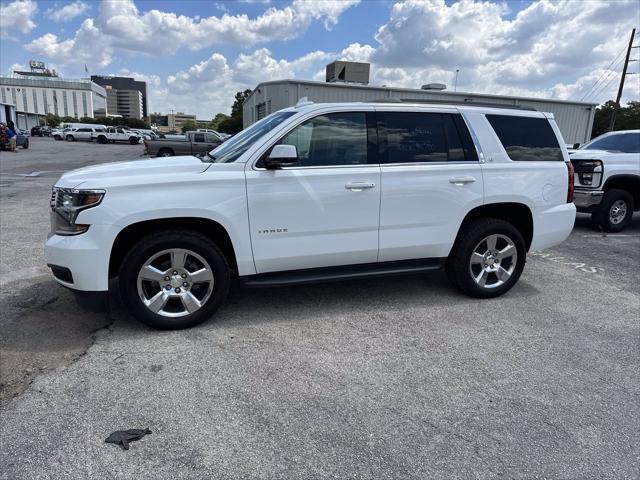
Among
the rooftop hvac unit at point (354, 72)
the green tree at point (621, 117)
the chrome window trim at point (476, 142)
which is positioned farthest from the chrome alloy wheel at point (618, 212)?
the green tree at point (621, 117)

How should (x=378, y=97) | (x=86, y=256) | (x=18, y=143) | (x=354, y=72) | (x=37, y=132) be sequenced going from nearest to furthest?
(x=86, y=256) < (x=378, y=97) < (x=354, y=72) < (x=18, y=143) < (x=37, y=132)

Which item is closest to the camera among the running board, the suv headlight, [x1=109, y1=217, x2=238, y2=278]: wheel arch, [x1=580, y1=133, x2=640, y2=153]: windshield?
the suv headlight

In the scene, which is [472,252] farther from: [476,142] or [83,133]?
[83,133]

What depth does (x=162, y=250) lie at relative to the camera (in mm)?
3746

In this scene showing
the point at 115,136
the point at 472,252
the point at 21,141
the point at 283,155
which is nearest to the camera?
the point at 283,155

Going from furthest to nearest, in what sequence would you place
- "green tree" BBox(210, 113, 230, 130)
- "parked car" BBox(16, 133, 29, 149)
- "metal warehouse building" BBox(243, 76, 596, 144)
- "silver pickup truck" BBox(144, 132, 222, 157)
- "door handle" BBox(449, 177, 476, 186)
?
"green tree" BBox(210, 113, 230, 130)
"parked car" BBox(16, 133, 29, 149)
"silver pickup truck" BBox(144, 132, 222, 157)
"metal warehouse building" BBox(243, 76, 596, 144)
"door handle" BBox(449, 177, 476, 186)

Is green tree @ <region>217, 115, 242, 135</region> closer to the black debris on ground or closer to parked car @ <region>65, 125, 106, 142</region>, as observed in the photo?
parked car @ <region>65, 125, 106, 142</region>

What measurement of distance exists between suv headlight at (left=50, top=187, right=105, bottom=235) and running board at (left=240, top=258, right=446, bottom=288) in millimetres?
1332

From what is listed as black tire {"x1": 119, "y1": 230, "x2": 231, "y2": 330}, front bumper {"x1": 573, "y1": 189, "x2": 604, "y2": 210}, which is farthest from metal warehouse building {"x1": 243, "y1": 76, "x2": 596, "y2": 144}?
black tire {"x1": 119, "y1": 230, "x2": 231, "y2": 330}

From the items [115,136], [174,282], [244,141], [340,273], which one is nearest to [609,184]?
[340,273]

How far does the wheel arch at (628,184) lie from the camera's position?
8.61m

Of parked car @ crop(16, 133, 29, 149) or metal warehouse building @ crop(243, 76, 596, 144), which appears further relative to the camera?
parked car @ crop(16, 133, 29, 149)

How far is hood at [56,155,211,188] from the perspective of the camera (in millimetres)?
3600

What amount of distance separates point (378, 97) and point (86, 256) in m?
17.8
